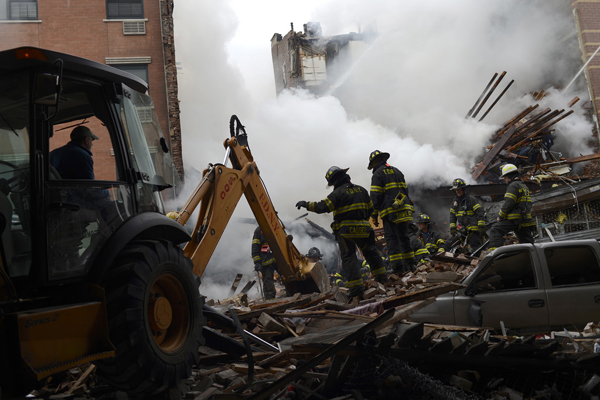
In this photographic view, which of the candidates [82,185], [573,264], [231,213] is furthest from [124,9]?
[573,264]

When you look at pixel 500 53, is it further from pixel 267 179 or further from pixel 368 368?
pixel 368 368

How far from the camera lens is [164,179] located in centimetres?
407

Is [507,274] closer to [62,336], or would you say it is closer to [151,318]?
[151,318]

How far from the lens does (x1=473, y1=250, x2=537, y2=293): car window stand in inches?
218

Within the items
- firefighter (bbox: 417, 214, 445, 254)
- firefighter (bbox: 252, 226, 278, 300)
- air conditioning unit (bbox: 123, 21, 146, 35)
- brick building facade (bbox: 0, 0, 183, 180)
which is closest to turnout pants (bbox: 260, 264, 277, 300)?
firefighter (bbox: 252, 226, 278, 300)

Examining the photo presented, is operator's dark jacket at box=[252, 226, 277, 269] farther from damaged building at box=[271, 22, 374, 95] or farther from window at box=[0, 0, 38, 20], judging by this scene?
damaged building at box=[271, 22, 374, 95]

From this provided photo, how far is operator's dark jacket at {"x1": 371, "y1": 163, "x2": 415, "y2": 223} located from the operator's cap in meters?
5.43

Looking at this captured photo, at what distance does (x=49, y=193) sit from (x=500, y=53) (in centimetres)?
2565

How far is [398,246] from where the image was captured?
8430mm

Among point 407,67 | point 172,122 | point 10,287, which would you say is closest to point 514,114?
point 407,67

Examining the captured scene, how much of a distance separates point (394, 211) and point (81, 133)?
18.3ft

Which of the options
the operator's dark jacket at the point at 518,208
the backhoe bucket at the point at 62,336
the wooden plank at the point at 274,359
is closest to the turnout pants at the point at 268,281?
the operator's dark jacket at the point at 518,208

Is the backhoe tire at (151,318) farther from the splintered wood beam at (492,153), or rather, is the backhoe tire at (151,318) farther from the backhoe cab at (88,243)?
the splintered wood beam at (492,153)

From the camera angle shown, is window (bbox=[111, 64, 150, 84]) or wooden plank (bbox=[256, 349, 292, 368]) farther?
window (bbox=[111, 64, 150, 84])
